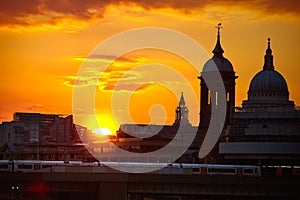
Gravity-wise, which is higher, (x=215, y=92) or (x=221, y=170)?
(x=215, y=92)

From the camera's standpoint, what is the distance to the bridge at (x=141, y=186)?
88.6 meters

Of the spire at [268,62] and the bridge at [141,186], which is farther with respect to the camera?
the spire at [268,62]

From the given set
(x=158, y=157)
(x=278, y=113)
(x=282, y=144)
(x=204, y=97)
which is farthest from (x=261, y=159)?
(x=158, y=157)

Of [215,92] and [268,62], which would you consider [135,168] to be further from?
[268,62]

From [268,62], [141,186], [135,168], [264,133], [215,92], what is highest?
[268,62]

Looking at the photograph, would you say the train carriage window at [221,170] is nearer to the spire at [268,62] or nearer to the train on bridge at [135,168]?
the train on bridge at [135,168]

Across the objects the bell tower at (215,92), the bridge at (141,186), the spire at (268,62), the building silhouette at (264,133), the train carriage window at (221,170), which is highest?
the spire at (268,62)

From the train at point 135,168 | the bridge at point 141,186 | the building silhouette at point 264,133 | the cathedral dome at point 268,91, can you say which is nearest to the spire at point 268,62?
the cathedral dome at point 268,91

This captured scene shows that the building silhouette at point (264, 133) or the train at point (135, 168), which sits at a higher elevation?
the building silhouette at point (264, 133)

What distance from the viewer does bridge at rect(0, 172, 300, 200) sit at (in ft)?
291

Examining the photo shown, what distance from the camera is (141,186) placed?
9338cm

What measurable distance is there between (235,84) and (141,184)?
78.9 m

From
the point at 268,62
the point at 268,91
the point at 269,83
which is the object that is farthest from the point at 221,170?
the point at 268,62

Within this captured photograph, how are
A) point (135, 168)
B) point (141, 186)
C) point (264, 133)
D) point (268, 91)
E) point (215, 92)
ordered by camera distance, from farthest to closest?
1. point (268, 91)
2. point (215, 92)
3. point (264, 133)
4. point (135, 168)
5. point (141, 186)
